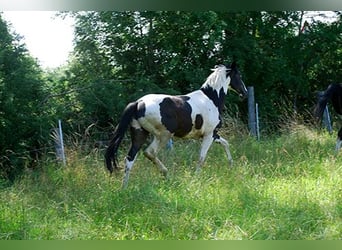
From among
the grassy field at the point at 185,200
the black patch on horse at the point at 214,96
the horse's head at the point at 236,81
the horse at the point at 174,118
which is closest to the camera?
the grassy field at the point at 185,200

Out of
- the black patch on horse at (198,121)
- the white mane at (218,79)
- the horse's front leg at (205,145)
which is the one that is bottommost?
the horse's front leg at (205,145)

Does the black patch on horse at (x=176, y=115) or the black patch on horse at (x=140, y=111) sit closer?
the black patch on horse at (x=140, y=111)

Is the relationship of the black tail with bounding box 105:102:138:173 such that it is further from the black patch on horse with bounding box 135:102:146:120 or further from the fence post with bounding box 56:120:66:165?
the fence post with bounding box 56:120:66:165

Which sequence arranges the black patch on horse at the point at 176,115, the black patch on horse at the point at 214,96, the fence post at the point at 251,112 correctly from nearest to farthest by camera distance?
the black patch on horse at the point at 176,115 < the black patch on horse at the point at 214,96 < the fence post at the point at 251,112

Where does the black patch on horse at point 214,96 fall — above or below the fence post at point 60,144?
above

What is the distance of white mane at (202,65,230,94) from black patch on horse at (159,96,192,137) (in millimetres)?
315

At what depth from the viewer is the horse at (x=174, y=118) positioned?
10.5ft

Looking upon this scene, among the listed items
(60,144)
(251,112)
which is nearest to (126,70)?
(60,144)

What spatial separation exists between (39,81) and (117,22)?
3.32 ft

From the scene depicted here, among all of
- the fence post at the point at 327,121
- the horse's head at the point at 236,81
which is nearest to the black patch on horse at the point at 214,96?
the horse's head at the point at 236,81

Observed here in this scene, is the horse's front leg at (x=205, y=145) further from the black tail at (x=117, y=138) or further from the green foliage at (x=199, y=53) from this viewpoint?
the black tail at (x=117, y=138)

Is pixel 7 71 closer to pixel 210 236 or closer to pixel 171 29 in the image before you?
pixel 171 29

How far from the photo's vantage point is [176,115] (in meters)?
3.42

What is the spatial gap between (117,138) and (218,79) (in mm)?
1195
